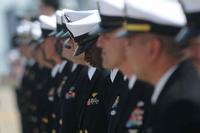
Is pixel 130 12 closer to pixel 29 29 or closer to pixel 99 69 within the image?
pixel 99 69

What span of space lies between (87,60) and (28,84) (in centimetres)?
750

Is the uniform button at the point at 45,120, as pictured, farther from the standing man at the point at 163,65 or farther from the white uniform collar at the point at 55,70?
the standing man at the point at 163,65

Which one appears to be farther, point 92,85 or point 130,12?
point 92,85

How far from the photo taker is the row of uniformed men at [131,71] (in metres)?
5.00

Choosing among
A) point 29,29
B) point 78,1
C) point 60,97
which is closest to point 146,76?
point 60,97

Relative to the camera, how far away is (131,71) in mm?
5738

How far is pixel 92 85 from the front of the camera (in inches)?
296

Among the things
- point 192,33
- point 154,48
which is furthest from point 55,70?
point 192,33

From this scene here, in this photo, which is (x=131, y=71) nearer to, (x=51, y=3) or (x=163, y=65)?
(x=163, y=65)

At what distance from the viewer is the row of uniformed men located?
5000 mm

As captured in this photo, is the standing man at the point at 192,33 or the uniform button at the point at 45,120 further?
the uniform button at the point at 45,120

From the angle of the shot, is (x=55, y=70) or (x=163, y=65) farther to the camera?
(x=55, y=70)

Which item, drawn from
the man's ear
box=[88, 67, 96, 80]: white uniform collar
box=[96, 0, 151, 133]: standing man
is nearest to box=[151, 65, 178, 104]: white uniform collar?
the man's ear

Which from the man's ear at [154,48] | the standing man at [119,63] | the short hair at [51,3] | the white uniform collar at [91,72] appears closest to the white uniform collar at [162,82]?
the man's ear at [154,48]
